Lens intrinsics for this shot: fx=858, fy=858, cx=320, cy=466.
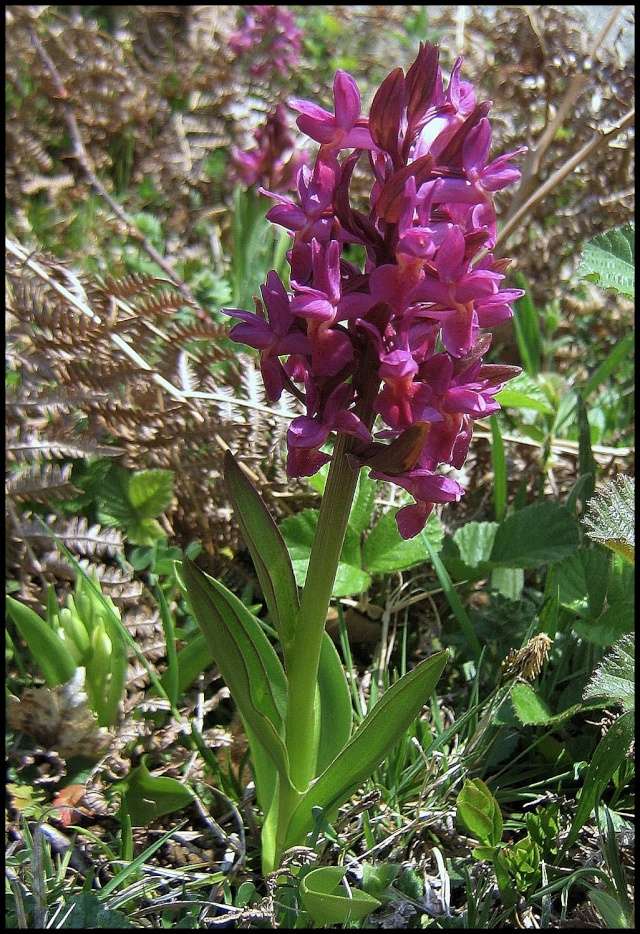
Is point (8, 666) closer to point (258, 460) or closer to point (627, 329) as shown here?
point (258, 460)

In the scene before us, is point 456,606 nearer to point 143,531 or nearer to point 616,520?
point 616,520

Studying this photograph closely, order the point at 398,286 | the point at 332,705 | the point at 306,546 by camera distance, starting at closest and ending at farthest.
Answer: the point at 398,286 < the point at 332,705 < the point at 306,546

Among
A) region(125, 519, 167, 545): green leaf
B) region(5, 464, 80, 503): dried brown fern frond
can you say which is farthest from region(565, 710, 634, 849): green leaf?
region(5, 464, 80, 503): dried brown fern frond

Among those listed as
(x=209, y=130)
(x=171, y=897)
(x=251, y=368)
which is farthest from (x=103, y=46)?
(x=171, y=897)

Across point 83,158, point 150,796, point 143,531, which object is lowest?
Answer: point 150,796

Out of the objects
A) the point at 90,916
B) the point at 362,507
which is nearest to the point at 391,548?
the point at 362,507

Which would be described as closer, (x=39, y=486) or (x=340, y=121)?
(x=340, y=121)

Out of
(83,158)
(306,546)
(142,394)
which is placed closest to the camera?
(306,546)

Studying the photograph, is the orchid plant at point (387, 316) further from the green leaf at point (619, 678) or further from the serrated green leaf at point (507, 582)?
the serrated green leaf at point (507, 582)
